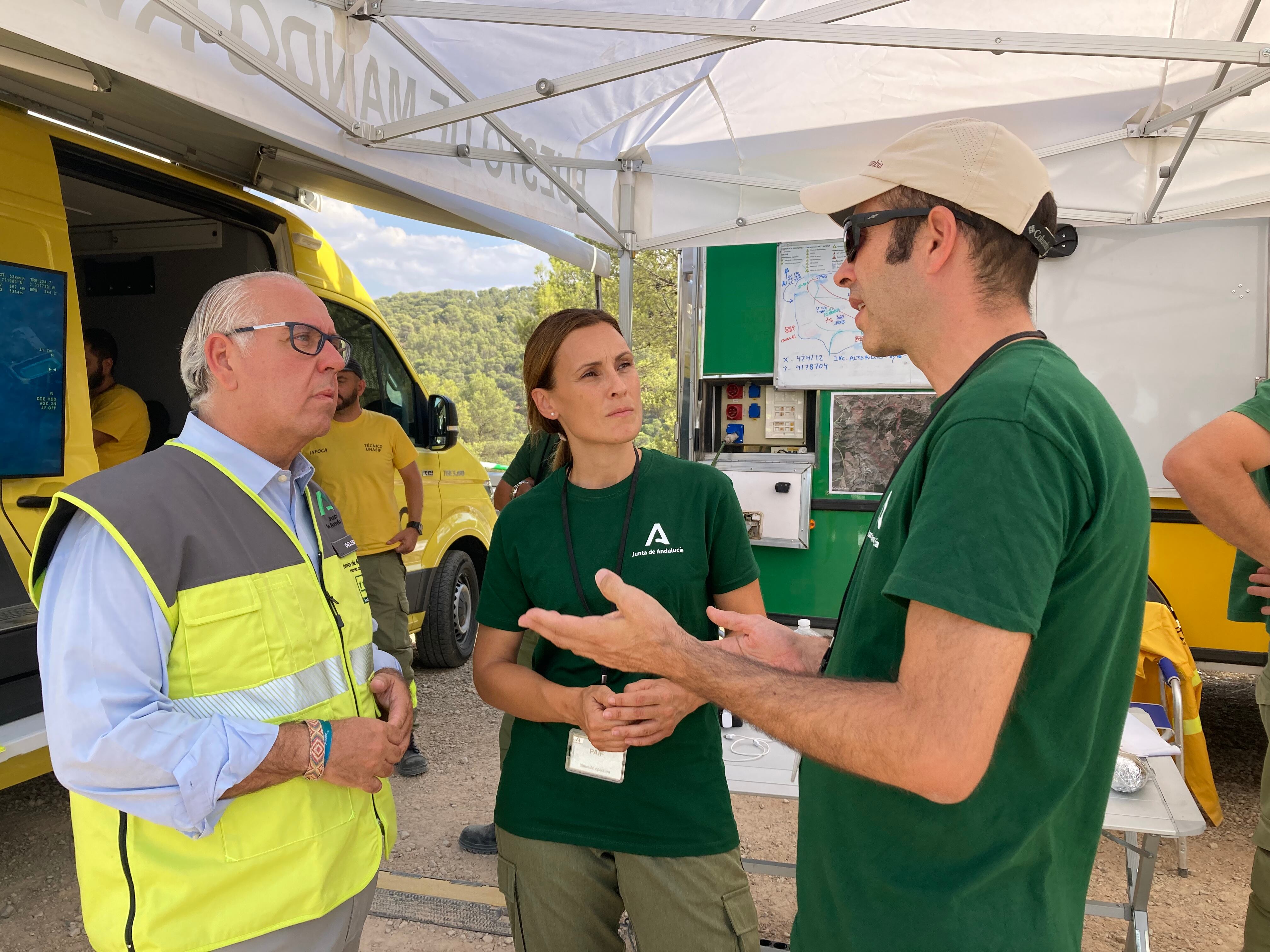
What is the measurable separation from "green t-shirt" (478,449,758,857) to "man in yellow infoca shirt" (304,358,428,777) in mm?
2699

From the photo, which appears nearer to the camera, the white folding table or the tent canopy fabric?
the white folding table

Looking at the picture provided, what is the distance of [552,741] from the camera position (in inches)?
72.8

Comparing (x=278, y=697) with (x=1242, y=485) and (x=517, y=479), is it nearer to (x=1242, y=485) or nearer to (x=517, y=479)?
(x=1242, y=485)

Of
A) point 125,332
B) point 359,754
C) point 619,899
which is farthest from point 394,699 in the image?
point 125,332

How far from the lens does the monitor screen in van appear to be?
3.09 metres

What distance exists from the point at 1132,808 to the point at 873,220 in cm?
206

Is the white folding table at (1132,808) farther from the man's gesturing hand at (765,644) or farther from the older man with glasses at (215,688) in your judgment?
the older man with glasses at (215,688)

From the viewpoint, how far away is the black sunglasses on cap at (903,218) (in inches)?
45.5

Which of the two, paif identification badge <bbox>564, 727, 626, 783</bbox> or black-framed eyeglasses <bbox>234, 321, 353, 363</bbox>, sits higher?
Answer: black-framed eyeglasses <bbox>234, 321, 353, 363</bbox>

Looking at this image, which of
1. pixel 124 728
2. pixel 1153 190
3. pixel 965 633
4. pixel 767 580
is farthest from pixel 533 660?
pixel 1153 190

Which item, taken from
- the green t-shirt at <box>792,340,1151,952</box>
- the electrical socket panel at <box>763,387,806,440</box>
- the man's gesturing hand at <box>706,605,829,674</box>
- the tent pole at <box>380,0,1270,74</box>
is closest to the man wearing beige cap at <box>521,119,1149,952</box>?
the green t-shirt at <box>792,340,1151,952</box>

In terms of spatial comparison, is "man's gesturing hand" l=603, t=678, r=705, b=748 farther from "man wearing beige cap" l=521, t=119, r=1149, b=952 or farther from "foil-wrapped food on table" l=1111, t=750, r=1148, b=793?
"foil-wrapped food on table" l=1111, t=750, r=1148, b=793

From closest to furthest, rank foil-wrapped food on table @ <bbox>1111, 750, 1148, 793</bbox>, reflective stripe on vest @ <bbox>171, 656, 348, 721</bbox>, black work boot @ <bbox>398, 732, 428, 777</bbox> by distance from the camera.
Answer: reflective stripe on vest @ <bbox>171, 656, 348, 721</bbox> < foil-wrapped food on table @ <bbox>1111, 750, 1148, 793</bbox> < black work boot @ <bbox>398, 732, 428, 777</bbox>

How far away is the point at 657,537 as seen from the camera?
1901 mm
